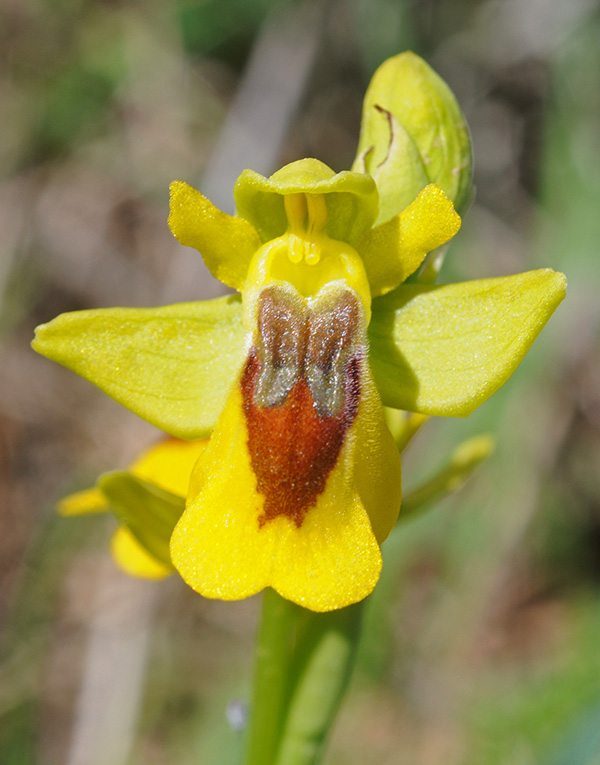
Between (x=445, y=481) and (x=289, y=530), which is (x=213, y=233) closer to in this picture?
(x=289, y=530)

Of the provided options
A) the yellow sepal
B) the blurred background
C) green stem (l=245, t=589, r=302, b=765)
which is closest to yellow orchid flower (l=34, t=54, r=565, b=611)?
the yellow sepal

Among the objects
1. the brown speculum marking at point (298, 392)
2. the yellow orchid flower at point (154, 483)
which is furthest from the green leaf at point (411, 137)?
the yellow orchid flower at point (154, 483)

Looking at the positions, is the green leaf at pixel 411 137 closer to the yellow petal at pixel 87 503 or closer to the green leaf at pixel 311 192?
the green leaf at pixel 311 192

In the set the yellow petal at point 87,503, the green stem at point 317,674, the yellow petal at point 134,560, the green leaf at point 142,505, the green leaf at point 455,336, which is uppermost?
the green leaf at point 455,336

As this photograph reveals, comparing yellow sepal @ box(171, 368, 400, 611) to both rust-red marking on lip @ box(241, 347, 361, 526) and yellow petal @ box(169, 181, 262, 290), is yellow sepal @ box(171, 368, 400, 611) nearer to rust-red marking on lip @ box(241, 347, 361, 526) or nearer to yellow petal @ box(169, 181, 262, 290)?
rust-red marking on lip @ box(241, 347, 361, 526)

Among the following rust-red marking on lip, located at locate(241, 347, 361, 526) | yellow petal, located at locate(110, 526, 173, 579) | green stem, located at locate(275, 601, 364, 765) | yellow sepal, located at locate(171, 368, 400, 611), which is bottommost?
yellow petal, located at locate(110, 526, 173, 579)

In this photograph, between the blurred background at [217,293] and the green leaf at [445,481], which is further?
the blurred background at [217,293]

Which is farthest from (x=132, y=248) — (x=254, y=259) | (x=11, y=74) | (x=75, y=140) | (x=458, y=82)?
(x=254, y=259)
